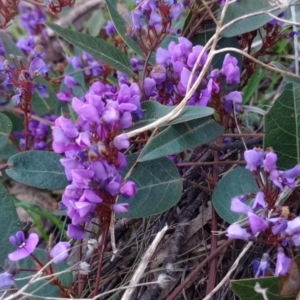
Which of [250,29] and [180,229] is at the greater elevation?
[250,29]

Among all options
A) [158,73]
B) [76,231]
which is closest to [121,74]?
[158,73]

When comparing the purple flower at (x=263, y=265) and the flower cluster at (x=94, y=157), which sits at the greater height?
the flower cluster at (x=94, y=157)

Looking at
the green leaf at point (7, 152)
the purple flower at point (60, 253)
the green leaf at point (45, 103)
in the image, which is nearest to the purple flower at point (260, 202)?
the purple flower at point (60, 253)

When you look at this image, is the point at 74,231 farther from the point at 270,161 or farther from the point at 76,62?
the point at 76,62

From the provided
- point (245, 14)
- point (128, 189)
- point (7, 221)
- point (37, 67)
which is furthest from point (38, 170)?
point (245, 14)

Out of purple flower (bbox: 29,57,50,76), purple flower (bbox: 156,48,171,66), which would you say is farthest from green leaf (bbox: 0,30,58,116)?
purple flower (bbox: 156,48,171,66)

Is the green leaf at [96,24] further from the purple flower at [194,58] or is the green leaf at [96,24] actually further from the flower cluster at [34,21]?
the purple flower at [194,58]

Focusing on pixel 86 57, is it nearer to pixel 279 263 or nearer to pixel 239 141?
pixel 239 141
